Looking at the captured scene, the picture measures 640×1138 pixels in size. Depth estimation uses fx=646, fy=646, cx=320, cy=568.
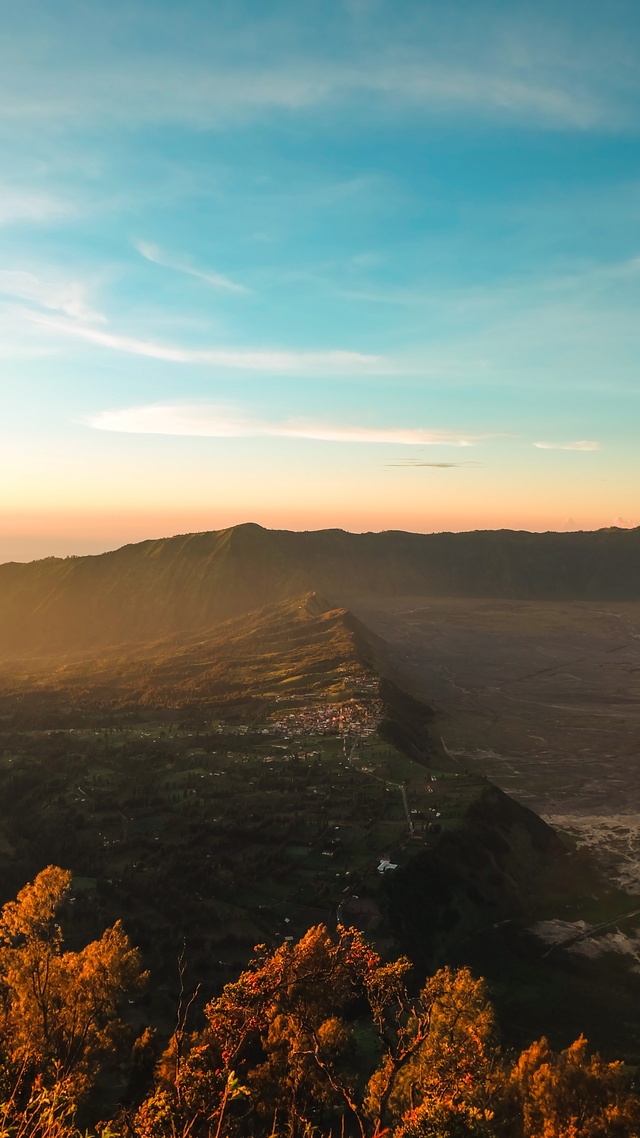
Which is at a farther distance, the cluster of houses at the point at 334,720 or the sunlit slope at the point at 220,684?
the sunlit slope at the point at 220,684

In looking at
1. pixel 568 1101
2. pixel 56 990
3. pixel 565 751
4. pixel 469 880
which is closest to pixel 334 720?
pixel 565 751

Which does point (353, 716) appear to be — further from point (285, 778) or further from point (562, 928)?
point (562, 928)

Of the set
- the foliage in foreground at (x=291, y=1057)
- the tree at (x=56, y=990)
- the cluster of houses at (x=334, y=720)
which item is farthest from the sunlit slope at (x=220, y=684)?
the foliage in foreground at (x=291, y=1057)

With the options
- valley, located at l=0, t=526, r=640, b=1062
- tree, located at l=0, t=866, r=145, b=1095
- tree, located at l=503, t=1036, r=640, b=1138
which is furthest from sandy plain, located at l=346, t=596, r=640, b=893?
tree, located at l=0, t=866, r=145, b=1095

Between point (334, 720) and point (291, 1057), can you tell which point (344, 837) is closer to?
point (334, 720)

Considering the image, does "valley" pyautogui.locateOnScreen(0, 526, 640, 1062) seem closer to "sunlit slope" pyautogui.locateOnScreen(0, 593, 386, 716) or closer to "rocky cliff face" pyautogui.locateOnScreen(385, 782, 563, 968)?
"rocky cliff face" pyautogui.locateOnScreen(385, 782, 563, 968)

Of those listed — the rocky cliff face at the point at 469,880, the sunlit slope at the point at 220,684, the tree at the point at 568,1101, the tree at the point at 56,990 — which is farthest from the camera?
the sunlit slope at the point at 220,684

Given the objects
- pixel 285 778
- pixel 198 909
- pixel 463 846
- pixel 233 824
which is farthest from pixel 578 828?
pixel 198 909

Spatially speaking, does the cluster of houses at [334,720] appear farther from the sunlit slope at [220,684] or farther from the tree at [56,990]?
the tree at [56,990]
